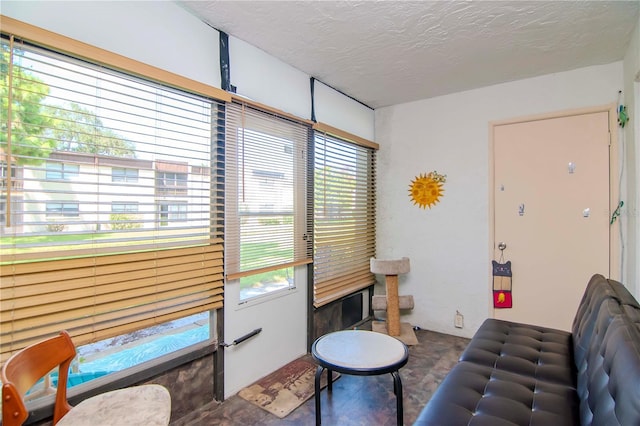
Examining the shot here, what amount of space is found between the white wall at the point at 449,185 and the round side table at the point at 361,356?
151 centimetres

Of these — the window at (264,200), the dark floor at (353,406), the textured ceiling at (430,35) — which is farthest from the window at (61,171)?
the dark floor at (353,406)

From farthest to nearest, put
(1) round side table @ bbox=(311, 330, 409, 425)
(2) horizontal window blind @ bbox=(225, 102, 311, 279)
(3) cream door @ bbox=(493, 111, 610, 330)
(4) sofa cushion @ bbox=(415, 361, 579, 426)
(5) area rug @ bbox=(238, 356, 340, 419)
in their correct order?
(3) cream door @ bbox=(493, 111, 610, 330) < (2) horizontal window blind @ bbox=(225, 102, 311, 279) < (5) area rug @ bbox=(238, 356, 340, 419) < (1) round side table @ bbox=(311, 330, 409, 425) < (4) sofa cushion @ bbox=(415, 361, 579, 426)

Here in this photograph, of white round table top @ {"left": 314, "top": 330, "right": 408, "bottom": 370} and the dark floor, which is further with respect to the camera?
the dark floor

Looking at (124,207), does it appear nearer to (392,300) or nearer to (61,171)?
(61,171)

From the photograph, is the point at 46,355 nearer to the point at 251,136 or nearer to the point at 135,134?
the point at 135,134

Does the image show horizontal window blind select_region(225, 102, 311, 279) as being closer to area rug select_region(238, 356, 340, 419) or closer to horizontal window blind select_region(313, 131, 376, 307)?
horizontal window blind select_region(313, 131, 376, 307)

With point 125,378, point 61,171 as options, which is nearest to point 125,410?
point 125,378

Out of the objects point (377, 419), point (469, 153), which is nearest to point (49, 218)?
point (377, 419)

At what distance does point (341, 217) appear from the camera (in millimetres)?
3215

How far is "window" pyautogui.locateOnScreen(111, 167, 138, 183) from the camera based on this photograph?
62.6 inches

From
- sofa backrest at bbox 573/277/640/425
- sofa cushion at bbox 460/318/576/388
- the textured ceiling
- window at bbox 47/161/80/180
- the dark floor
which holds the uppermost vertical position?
the textured ceiling

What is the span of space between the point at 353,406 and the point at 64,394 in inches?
61.2

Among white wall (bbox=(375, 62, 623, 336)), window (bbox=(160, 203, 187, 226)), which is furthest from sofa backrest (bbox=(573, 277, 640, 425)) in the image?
window (bbox=(160, 203, 187, 226))

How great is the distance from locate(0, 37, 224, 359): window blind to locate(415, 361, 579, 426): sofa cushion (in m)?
1.42
